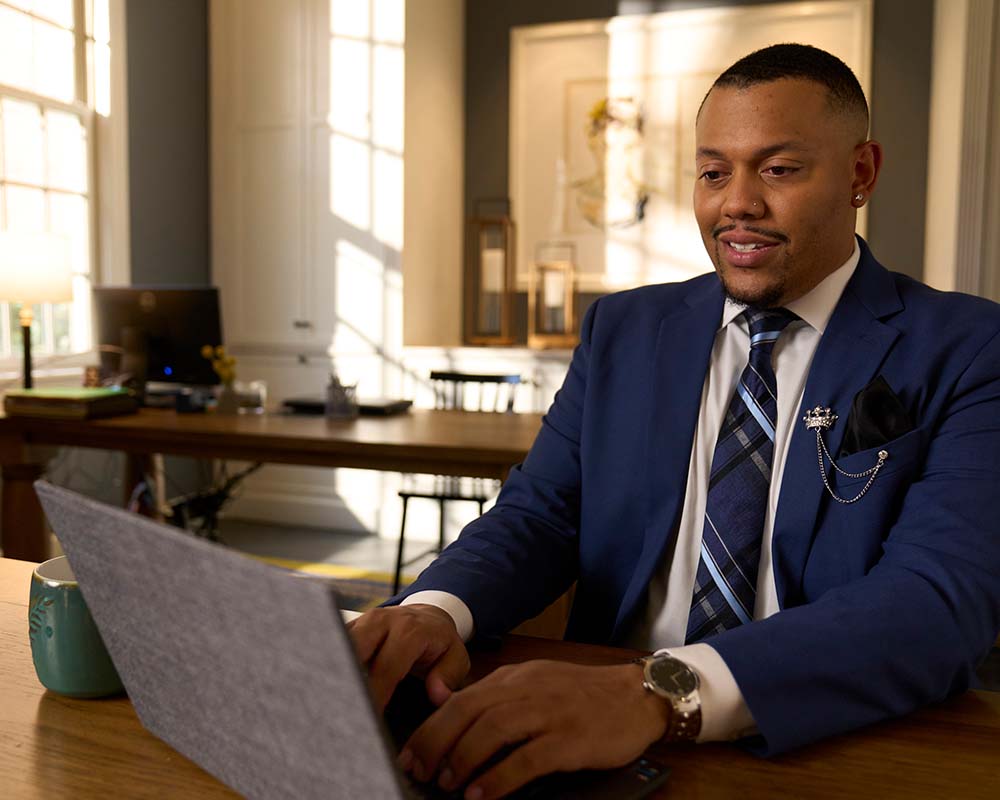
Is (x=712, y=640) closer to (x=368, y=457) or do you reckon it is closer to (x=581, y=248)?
(x=368, y=457)

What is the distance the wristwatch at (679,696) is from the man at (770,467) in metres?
0.01

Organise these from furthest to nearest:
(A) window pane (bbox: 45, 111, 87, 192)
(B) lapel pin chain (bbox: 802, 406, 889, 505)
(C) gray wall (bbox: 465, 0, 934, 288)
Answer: (C) gray wall (bbox: 465, 0, 934, 288), (A) window pane (bbox: 45, 111, 87, 192), (B) lapel pin chain (bbox: 802, 406, 889, 505)

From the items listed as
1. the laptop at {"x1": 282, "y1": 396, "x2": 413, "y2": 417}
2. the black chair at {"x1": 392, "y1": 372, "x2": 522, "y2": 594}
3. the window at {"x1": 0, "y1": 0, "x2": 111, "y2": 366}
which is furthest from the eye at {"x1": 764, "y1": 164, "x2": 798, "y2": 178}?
the window at {"x1": 0, "y1": 0, "x2": 111, "y2": 366}

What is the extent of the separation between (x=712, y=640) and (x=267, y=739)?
431 millimetres

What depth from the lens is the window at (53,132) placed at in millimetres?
4082

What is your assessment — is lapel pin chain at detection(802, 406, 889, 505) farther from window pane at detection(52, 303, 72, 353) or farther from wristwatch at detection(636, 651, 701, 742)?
window pane at detection(52, 303, 72, 353)

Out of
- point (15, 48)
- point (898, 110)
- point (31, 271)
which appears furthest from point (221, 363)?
point (898, 110)

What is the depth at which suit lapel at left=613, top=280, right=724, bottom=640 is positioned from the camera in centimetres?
123

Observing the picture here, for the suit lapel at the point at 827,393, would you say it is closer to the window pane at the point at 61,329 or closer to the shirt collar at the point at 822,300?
the shirt collar at the point at 822,300

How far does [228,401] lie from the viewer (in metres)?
3.48

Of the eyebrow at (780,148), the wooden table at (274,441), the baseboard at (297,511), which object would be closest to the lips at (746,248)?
the eyebrow at (780,148)

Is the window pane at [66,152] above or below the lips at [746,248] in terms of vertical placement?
above

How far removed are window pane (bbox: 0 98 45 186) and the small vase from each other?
5.13 ft

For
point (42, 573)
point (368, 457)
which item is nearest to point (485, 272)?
point (368, 457)
